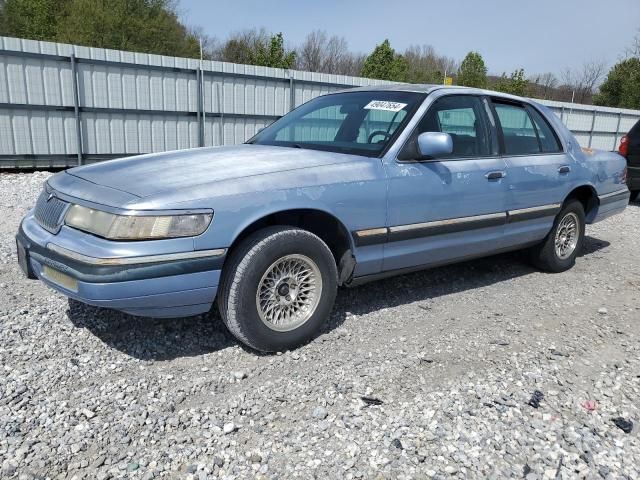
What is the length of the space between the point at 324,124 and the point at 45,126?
8.37 m


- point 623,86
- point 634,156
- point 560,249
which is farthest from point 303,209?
point 623,86

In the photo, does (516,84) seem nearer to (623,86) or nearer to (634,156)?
(623,86)

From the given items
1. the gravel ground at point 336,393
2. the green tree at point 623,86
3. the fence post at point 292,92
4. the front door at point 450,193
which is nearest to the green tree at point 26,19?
the fence post at point 292,92

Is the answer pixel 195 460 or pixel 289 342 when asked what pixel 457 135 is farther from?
pixel 195 460

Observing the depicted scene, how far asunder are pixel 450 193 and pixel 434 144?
1.59 ft

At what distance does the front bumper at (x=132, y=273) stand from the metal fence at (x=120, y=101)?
8617 millimetres

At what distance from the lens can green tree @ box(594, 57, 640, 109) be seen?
32.3 meters

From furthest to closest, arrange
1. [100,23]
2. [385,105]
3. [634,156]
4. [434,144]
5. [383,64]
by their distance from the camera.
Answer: [383,64], [100,23], [634,156], [385,105], [434,144]

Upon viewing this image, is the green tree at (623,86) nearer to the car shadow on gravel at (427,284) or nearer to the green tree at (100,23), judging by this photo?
the green tree at (100,23)

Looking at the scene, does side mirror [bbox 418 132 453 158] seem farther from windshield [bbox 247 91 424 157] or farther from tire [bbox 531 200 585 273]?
tire [bbox 531 200 585 273]

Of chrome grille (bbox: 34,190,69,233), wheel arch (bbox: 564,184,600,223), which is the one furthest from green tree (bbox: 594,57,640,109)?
chrome grille (bbox: 34,190,69,233)

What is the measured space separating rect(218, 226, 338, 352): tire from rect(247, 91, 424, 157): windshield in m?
0.88

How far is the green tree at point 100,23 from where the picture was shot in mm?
23781

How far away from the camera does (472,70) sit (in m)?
39.4
